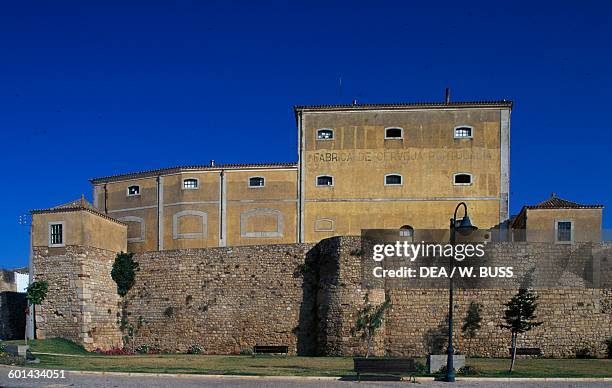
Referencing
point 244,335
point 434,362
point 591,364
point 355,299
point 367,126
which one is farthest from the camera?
point 367,126

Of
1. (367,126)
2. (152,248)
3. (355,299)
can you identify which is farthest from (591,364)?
(152,248)

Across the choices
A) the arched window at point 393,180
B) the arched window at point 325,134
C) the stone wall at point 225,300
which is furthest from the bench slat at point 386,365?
the arched window at point 325,134

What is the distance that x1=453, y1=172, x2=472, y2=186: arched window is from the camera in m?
36.9

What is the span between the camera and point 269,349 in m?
30.7

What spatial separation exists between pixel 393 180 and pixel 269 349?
1269 centimetres

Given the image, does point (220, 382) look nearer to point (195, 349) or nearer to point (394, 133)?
point (195, 349)

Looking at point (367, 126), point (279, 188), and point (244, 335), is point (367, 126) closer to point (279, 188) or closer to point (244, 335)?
point (279, 188)

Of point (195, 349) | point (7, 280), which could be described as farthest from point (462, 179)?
point (7, 280)

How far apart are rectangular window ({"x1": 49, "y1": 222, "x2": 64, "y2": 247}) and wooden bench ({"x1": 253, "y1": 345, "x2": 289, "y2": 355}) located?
35.5ft

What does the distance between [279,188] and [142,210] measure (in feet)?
29.3

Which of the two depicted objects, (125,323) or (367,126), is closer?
(125,323)

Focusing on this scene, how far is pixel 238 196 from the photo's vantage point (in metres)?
38.5

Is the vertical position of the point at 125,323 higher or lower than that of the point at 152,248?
lower

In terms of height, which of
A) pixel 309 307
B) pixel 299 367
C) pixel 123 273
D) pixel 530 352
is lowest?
pixel 530 352
